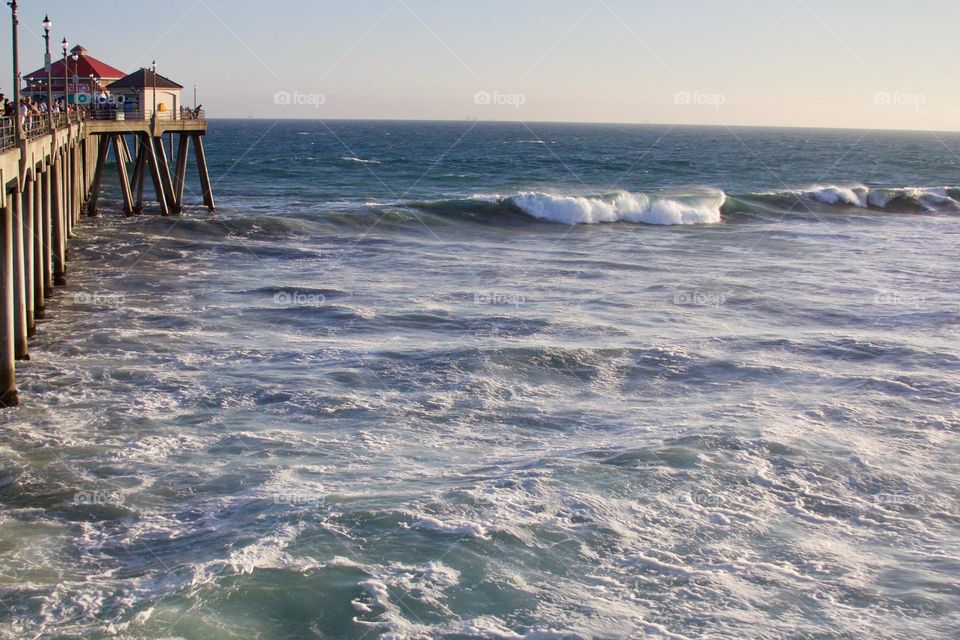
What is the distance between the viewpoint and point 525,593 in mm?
9109

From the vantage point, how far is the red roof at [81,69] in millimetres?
34969

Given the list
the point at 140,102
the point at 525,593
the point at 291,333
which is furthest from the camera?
the point at 140,102

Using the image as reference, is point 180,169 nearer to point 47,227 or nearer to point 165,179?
point 165,179

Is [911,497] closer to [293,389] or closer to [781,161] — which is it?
[293,389]

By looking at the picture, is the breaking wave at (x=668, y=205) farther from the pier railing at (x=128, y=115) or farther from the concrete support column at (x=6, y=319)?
the concrete support column at (x=6, y=319)

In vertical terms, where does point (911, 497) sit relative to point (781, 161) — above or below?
below

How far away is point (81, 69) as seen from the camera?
1405 inches

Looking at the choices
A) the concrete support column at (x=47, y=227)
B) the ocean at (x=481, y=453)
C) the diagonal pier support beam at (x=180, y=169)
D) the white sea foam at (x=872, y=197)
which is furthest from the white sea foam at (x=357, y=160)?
the concrete support column at (x=47, y=227)

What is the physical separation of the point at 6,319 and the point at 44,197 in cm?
834

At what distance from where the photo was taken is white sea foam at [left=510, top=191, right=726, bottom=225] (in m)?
41.7

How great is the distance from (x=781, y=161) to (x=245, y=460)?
271 ft

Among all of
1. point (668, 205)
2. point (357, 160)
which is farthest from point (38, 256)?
point (357, 160)

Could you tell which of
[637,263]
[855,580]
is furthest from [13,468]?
[637,263]

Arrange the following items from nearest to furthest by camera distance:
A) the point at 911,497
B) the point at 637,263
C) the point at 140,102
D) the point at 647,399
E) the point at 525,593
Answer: the point at 525,593, the point at 911,497, the point at 647,399, the point at 637,263, the point at 140,102
